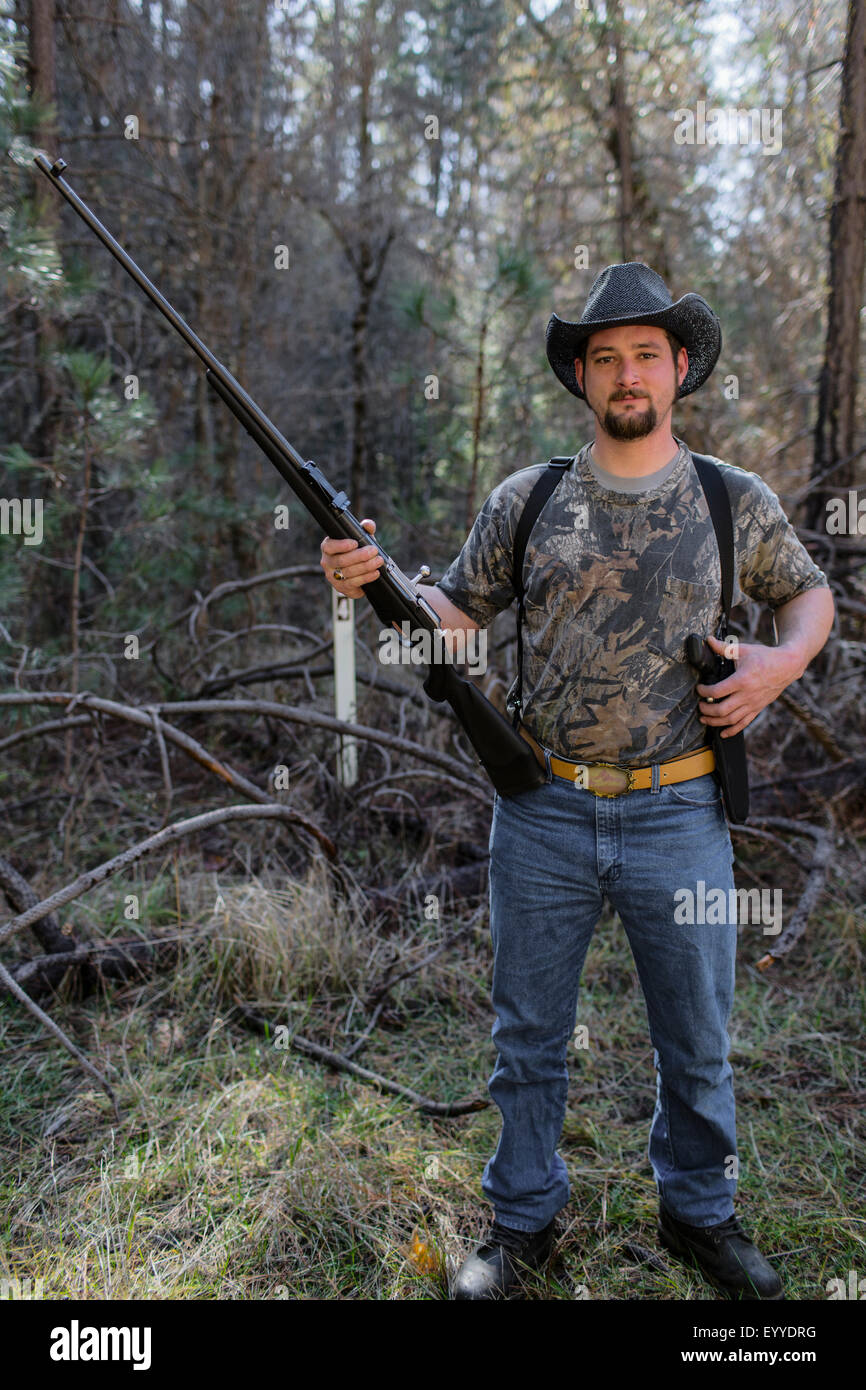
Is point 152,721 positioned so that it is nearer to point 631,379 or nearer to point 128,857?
point 128,857

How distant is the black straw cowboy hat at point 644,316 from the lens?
2236mm

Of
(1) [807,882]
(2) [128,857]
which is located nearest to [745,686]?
(2) [128,857]

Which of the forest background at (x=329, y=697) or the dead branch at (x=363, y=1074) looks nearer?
the forest background at (x=329, y=697)

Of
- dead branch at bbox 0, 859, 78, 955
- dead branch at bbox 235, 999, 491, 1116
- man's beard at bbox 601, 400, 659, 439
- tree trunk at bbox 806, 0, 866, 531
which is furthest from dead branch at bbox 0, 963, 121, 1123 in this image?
tree trunk at bbox 806, 0, 866, 531

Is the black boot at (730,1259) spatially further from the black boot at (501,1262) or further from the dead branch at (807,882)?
the dead branch at (807,882)

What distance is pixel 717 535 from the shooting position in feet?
7.50

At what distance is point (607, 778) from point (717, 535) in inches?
25.5

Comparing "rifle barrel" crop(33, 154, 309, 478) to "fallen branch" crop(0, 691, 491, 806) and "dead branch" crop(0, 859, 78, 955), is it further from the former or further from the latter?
"dead branch" crop(0, 859, 78, 955)

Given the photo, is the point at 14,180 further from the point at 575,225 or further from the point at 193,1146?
the point at 193,1146

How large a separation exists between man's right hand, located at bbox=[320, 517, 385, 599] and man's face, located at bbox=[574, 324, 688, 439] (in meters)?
0.65

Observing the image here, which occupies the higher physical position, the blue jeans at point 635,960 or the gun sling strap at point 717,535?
the gun sling strap at point 717,535

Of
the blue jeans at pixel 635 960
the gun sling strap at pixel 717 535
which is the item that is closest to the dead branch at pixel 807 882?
the blue jeans at pixel 635 960

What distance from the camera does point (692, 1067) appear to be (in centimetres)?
230

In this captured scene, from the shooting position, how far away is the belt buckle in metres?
2.30
